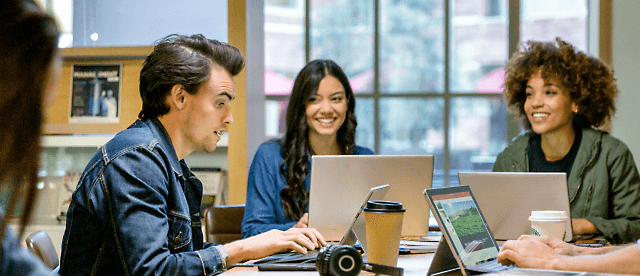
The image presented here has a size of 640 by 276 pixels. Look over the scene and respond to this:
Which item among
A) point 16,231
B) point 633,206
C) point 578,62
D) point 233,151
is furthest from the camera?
point 233,151

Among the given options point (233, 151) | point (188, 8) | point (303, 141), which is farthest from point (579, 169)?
point (188, 8)

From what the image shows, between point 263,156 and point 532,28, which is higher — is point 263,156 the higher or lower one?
the lower one

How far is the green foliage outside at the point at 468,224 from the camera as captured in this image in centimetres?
119

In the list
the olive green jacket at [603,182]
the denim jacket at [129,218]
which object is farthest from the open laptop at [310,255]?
the olive green jacket at [603,182]

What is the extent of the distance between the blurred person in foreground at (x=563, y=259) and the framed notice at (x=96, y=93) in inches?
91.1

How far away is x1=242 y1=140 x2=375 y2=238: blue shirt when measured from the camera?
206cm

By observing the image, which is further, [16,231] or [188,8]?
[188,8]

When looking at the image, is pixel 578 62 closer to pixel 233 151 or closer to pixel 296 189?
pixel 296 189

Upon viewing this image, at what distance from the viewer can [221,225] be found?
2.27 metres

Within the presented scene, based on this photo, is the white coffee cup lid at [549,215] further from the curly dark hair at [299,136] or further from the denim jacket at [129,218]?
the curly dark hair at [299,136]

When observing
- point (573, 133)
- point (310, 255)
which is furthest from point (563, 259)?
point (573, 133)

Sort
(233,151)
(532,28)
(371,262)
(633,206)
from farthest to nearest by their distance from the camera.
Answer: (532,28) < (233,151) < (633,206) < (371,262)

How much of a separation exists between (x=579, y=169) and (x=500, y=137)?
5.04m

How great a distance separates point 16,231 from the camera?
0.56m
